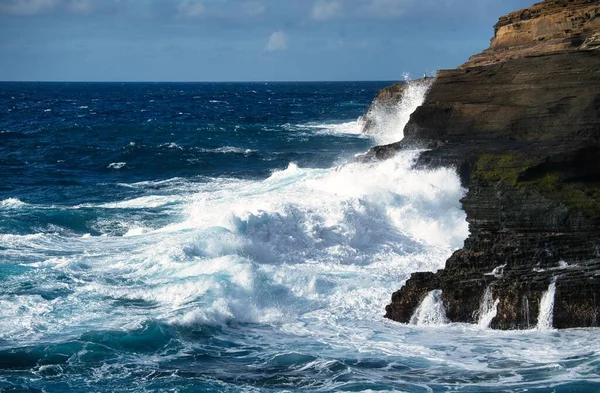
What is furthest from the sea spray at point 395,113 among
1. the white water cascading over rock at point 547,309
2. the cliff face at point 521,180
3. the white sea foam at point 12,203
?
the white water cascading over rock at point 547,309

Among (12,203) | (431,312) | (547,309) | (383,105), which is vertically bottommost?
(431,312)

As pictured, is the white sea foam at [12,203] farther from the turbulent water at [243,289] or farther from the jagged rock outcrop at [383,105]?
the jagged rock outcrop at [383,105]

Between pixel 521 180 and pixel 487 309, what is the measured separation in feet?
11.7

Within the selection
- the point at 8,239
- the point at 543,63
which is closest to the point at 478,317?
the point at 543,63

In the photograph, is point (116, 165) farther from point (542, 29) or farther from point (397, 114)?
point (542, 29)

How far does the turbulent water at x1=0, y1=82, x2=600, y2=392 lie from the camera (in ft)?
46.1

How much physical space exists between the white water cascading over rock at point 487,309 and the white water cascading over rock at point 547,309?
790 millimetres

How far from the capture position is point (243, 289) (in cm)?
1811

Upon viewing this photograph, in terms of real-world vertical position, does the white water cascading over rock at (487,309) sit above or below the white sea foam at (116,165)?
below

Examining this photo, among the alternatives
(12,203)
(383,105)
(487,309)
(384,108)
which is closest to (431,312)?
(487,309)

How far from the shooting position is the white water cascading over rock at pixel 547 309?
1570 centimetres

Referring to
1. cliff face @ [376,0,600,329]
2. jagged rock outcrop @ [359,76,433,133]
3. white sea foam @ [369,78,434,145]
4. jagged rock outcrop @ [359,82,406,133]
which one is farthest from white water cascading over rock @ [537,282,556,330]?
jagged rock outcrop @ [359,82,406,133]

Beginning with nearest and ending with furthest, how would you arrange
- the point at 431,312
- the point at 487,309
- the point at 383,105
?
the point at 487,309
the point at 431,312
the point at 383,105

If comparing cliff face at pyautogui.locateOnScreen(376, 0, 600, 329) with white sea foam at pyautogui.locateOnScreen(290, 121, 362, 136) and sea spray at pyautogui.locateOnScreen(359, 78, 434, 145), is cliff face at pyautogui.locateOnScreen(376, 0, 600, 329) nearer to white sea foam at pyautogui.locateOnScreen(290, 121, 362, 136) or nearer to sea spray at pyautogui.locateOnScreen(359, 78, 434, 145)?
sea spray at pyautogui.locateOnScreen(359, 78, 434, 145)
